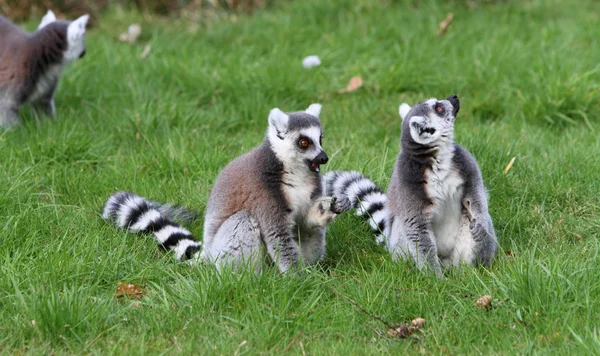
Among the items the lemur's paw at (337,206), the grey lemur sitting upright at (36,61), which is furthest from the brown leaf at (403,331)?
the grey lemur sitting upright at (36,61)

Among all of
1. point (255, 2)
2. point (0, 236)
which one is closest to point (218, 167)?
point (0, 236)

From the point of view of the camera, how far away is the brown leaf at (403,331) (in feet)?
11.4

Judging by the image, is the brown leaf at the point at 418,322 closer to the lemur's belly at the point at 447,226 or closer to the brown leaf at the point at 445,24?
the lemur's belly at the point at 447,226

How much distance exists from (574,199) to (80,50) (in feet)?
12.7

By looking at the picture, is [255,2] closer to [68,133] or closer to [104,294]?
[68,133]

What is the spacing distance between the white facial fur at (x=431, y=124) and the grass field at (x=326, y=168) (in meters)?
0.64

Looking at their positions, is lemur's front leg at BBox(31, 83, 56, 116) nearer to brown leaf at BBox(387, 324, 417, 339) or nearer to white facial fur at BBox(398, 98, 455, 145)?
white facial fur at BBox(398, 98, 455, 145)

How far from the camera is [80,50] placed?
6504 millimetres

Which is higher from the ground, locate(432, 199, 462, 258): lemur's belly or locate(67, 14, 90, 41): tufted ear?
locate(67, 14, 90, 41): tufted ear

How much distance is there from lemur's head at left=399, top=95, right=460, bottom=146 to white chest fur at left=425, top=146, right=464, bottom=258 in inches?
3.6

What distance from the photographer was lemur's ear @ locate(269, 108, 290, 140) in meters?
4.07

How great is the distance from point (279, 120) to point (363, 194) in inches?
32.4

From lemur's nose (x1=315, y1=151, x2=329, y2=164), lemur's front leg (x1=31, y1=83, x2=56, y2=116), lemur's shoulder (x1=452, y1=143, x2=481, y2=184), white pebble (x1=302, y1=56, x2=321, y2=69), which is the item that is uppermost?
lemur's nose (x1=315, y1=151, x2=329, y2=164)

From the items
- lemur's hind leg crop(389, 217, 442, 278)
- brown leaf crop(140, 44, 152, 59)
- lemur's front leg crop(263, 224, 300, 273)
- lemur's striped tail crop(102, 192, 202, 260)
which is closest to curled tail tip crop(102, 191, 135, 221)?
lemur's striped tail crop(102, 192, 202, 260)
